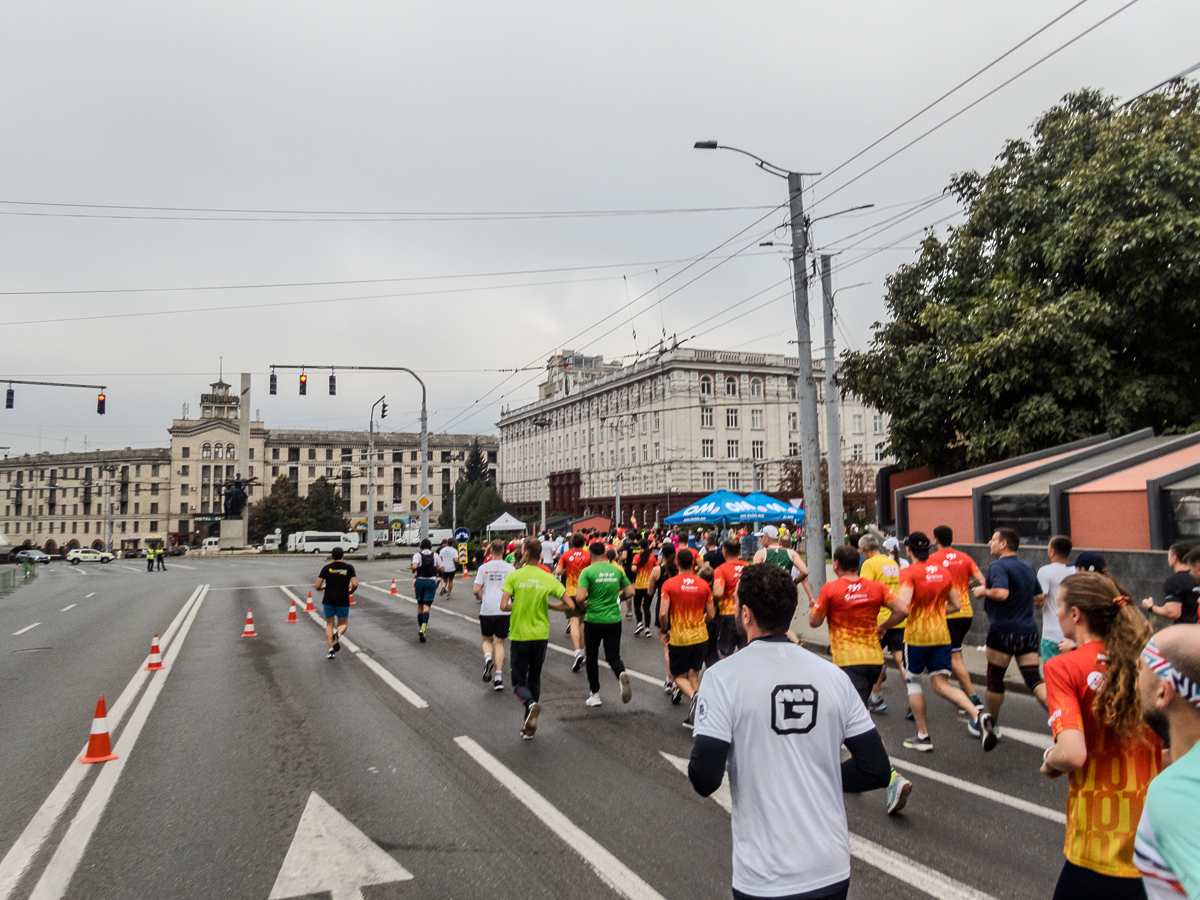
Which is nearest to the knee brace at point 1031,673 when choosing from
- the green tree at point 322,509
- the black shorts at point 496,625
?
the black shorts at point 496,625

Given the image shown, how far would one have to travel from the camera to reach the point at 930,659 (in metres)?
7.35

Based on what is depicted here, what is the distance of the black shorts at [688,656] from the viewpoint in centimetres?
851

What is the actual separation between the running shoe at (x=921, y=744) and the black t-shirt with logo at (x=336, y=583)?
8.77 metres

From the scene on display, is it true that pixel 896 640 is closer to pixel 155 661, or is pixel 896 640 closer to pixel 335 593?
pixel 335 593

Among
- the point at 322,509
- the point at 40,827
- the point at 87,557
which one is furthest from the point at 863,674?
the point at 322,509

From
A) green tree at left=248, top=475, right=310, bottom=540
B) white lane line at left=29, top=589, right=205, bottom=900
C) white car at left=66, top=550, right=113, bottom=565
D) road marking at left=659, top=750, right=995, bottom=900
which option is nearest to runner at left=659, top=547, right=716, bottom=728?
road marking at left=659, top=750, right=995, bottom=900

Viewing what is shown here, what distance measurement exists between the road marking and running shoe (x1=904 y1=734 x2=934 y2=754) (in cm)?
220

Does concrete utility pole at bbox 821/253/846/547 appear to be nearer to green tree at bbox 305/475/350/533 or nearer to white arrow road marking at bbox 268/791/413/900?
white arrow road marking at bbox 268/791/413/900

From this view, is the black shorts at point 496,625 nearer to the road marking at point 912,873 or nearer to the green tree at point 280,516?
the road marking at point 912,873

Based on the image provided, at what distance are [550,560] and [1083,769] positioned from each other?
2342cm

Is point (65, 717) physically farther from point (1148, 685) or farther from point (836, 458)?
point (836, 458)

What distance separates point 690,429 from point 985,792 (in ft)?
209

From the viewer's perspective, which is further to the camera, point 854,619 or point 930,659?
point 930,659

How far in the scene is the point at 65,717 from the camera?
9.03m
